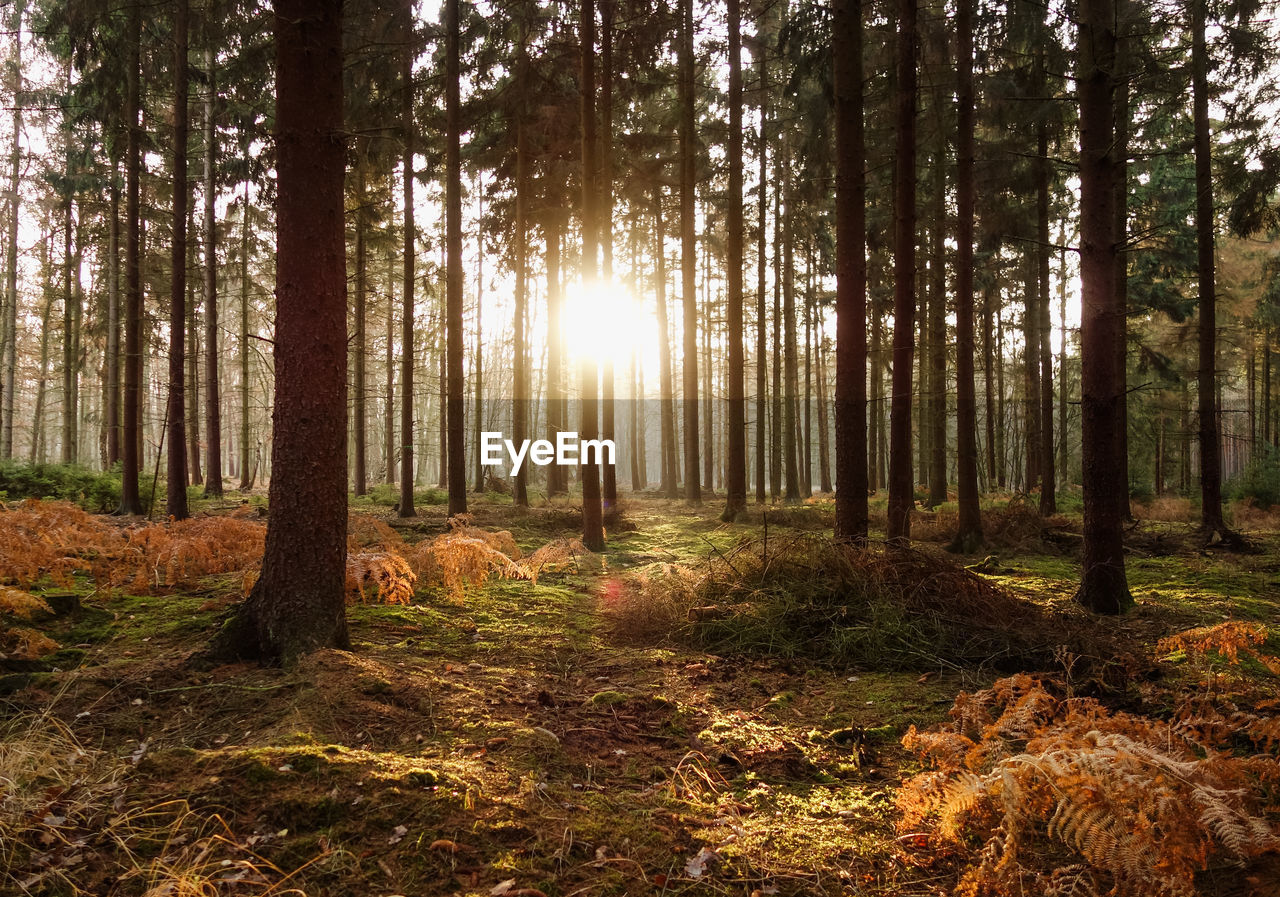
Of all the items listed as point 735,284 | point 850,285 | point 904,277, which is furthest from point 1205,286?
point 850,285

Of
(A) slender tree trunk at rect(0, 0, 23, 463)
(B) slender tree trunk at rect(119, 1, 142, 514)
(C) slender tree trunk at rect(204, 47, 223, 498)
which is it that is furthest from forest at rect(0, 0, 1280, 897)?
(A) slender tree trunk at rect(0, 0, 23, 463)

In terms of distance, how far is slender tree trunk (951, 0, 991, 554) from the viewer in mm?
9992

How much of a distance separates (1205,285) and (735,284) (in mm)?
8540

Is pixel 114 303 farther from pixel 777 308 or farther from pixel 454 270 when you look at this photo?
pixel 777 308

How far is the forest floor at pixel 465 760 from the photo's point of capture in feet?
7.47

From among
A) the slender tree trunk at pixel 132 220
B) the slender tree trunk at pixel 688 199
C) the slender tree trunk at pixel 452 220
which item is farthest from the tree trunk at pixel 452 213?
the slender tree trunk at pixel 688 199

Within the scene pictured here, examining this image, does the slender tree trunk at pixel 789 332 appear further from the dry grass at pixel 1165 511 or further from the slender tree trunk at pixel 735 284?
the dry grass at pixel 1165 511

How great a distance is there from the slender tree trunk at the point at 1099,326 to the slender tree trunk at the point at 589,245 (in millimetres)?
6441

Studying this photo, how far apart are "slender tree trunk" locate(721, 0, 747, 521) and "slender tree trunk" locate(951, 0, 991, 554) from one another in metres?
4.26

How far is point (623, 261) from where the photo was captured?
2656 centimetres

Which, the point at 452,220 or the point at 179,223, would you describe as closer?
the point at 179,223

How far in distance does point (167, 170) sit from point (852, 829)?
76.5 feet

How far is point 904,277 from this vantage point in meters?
9.68

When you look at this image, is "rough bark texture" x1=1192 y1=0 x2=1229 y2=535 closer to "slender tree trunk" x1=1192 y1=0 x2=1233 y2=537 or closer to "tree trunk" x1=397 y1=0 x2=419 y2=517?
"slender tree trunk" x1=1192 y1=0 x2=1233 y2=537
